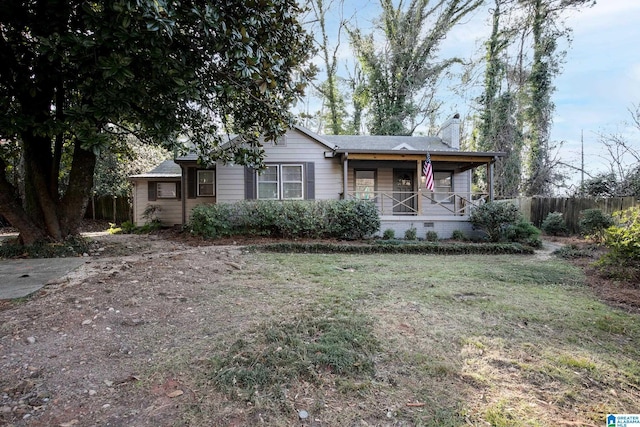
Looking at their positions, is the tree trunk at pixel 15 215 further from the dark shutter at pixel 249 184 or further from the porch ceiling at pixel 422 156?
the porch ceiling at pixel 422 156

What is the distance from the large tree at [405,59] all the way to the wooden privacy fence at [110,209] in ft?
53.7

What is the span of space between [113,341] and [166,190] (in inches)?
503

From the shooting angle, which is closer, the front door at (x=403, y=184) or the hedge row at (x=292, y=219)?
the hedge row at (x=292, y=219)

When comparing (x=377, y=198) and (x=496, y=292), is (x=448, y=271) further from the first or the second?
(x=377, y=198)

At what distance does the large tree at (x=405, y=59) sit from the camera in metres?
21.3

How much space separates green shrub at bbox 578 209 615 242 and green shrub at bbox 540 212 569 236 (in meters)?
1.57

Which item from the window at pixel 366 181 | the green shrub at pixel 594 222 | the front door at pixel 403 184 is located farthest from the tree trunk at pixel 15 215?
the green shrub at pixel 594 222

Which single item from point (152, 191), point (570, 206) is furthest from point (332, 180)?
point (570, 206)

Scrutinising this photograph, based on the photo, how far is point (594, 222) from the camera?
398 inches

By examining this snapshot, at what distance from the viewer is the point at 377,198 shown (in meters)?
13.0

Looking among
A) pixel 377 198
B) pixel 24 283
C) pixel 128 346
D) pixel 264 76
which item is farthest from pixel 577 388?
pixel 377 198

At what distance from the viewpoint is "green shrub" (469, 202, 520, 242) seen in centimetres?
997

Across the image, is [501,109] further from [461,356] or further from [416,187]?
[461,356]

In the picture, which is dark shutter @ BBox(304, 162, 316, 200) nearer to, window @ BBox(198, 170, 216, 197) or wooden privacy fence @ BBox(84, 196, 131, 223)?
window @ BBox(198, 170, 216, 197)
